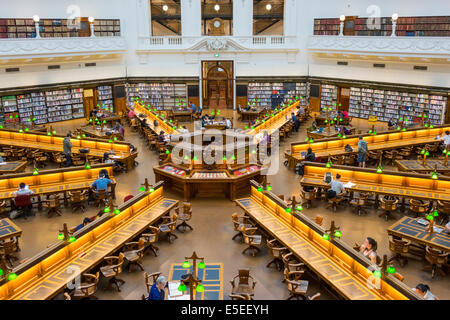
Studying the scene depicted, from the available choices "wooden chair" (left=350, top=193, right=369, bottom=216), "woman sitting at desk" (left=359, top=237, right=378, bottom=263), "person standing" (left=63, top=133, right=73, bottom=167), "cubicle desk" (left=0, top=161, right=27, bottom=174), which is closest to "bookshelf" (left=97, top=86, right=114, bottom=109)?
"person standing" (left=63, top=133, right=73, bottom=167)

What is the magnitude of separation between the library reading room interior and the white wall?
8 cm

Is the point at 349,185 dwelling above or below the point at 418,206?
above

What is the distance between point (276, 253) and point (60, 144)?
11107 mm

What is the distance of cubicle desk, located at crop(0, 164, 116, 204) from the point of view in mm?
11898

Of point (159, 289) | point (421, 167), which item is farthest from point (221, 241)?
point (421, 167)

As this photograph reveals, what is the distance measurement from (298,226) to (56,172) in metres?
7.65

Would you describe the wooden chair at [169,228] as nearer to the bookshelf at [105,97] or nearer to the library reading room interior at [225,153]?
the library reading room interior at [225,153]

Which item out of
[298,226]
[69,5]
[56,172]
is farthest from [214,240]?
[69,5]

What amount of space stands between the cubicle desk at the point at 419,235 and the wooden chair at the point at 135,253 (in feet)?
18.3

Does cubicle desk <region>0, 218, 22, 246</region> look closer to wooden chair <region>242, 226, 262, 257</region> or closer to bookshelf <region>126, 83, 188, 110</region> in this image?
wooden chair <region>242, 226, 262, 257</region>

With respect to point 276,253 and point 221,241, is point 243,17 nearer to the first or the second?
point 221,241

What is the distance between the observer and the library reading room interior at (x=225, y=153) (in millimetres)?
8188

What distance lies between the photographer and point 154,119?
20.3m
